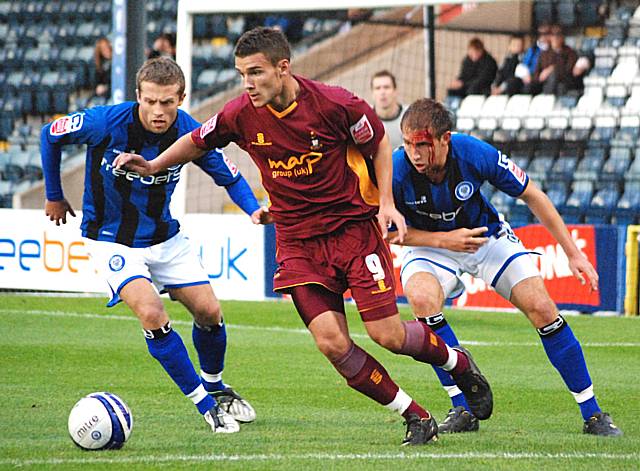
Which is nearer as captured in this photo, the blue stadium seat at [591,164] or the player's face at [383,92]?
the player's face at [383,92]

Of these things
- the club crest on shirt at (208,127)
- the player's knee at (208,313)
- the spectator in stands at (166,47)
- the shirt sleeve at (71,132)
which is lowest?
the player's knee at (208,313)

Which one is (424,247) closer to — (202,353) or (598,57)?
(202,353)

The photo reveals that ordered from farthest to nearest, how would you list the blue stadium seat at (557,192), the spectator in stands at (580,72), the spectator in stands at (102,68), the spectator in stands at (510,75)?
1. the spectator in stands at (102,68)
2. the spectator in stands at (510,75)
3. the spectator in stands at (580,72)
4. the blue stadium seat at (557,192)

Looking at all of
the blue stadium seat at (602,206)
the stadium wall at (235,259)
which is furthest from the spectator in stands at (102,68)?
the blue stadium seat at (602,206)

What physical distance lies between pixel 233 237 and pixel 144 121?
735cm

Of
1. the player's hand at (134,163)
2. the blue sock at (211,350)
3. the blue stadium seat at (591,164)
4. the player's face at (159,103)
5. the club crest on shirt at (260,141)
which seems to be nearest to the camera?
the club crest on shirt at (260,141)

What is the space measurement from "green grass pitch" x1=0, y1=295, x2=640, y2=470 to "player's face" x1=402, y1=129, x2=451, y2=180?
138 cm

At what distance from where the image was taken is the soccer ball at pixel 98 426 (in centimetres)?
572

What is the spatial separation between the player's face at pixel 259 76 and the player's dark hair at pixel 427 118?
85cm

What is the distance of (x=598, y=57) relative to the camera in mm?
17938

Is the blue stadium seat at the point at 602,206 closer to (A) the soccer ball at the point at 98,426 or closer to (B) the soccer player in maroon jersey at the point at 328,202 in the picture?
(B) the soccer player in maroon jersey at the point at 328,202

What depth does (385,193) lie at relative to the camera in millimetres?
5719

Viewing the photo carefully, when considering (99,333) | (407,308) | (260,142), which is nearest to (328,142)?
(260,142)

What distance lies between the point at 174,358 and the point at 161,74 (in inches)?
58.2
